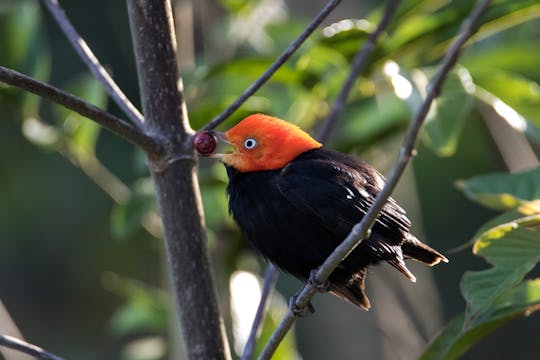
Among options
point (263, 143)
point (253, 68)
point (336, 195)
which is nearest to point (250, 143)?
point (263, 143)

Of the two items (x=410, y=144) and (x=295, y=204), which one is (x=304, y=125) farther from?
(x=410, y=144)

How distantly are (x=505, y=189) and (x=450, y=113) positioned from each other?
38cm

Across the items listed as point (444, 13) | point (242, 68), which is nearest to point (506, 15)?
point (444, 13)

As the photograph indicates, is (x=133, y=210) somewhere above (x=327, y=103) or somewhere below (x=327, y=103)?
below

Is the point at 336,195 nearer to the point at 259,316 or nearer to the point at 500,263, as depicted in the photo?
the point at 259,316

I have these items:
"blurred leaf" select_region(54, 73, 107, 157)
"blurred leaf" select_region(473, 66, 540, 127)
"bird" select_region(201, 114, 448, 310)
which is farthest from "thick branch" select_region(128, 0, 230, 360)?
"blurred leaf" select_region(473, 66, 540, 127)

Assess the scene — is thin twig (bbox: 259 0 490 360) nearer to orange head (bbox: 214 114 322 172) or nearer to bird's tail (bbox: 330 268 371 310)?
bird's tail (bbox: 330 268 371 310)

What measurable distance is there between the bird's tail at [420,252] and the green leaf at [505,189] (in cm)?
25

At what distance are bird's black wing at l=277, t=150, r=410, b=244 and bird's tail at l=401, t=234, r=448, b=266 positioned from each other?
0.07 metres

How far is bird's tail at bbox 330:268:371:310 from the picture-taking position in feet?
11.2

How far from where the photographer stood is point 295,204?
3332 millimetres

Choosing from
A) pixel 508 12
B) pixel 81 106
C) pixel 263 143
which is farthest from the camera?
pixel 263 143

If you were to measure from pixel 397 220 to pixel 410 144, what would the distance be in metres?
1.23

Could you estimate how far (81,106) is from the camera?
99.7 inches
